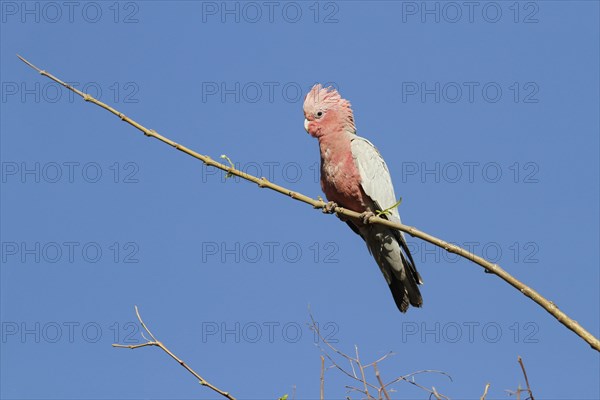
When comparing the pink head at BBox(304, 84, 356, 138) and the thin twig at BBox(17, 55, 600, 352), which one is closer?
the thin twig at BBox(17, 55, 600, 352)

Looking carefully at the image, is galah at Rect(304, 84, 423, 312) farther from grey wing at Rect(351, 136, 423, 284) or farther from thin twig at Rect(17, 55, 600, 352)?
thin twig at Rect(17, 55, 600, 352)

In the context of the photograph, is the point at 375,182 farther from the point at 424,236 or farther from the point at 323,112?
the point at 424,236

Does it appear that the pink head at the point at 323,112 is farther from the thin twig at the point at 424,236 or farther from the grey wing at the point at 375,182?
the thin twig at the point at 424,236

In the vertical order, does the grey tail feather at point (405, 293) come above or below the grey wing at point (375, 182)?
below

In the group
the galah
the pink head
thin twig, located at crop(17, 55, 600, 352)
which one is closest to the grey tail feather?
the galah

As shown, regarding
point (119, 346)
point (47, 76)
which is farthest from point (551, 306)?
point (47, 76)

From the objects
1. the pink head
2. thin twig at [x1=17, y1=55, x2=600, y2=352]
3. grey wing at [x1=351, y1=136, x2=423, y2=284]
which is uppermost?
the pink head

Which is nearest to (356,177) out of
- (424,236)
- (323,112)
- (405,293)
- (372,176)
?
(372,176)

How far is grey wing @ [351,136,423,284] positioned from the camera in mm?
7125

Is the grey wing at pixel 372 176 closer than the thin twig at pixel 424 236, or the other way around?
the thin twig at pixel 424 236

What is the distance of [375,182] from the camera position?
7.18m

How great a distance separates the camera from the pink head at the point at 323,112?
280 inches

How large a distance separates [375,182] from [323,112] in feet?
2.76

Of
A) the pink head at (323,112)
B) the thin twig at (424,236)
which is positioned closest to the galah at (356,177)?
the pink head at (323,112)
